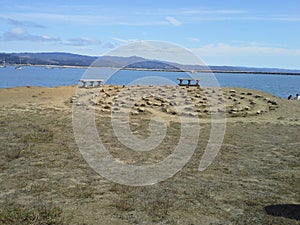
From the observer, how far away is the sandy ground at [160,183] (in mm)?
6074

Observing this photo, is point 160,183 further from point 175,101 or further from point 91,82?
point 91,82

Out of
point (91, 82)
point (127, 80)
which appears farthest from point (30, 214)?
point (127, 80)

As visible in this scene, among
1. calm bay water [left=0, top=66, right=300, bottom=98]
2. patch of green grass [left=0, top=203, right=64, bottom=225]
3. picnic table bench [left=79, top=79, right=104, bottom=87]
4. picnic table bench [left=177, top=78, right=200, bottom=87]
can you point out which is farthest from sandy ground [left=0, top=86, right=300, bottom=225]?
picnic table bench [left=177, top=78, right=200, bottom=87]

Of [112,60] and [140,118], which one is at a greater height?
[112,60]

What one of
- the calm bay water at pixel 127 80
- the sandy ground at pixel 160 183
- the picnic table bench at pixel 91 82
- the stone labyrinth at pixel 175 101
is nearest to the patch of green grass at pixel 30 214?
the sandy ground at pixel 160 183

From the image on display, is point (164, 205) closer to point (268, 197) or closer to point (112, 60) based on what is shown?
point (268, 197)

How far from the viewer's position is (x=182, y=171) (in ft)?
28.9

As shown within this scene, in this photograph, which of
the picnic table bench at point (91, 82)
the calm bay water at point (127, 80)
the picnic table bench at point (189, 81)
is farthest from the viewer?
the picnic table bench at point (189, 81)

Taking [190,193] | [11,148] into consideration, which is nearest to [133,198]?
[190,193]

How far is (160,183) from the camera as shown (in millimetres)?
7785

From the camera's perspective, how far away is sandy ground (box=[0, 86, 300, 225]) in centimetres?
607

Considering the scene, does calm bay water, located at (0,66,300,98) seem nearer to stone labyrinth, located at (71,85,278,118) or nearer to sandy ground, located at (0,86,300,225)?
stone labyrinth, located at (71,85,278,118)

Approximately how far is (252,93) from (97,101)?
9961mm

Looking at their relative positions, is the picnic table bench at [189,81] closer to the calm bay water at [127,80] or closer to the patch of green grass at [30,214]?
the calm bay water at [127,80]
